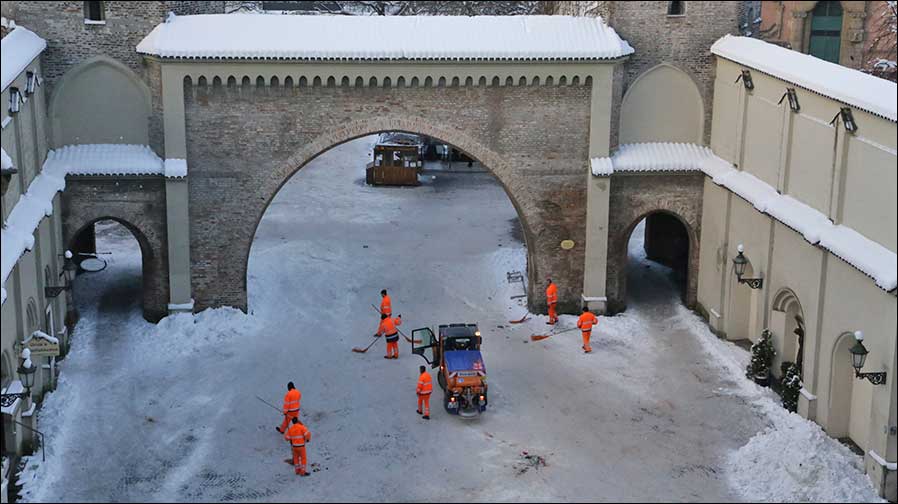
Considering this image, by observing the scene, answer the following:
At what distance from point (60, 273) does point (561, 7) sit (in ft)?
60.0

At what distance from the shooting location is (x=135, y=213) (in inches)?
1236

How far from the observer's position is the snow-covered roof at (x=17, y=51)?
25.7 m

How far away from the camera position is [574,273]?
108 feet

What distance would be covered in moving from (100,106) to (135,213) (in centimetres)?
273

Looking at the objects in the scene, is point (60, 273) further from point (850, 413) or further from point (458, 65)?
point (850, 413)

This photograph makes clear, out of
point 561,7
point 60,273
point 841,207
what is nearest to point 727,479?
point 841,207

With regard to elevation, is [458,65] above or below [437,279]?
above

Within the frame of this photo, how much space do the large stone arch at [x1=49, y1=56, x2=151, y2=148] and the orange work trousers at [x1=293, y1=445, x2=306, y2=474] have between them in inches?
435

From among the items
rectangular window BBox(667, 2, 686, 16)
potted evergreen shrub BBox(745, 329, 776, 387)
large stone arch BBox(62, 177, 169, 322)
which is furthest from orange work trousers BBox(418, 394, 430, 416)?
rectangular window BBox(667, 2, 686, 16)

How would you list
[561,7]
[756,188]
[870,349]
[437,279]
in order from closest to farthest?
[870,349]
[756,188]
[437,279]
[561,7]

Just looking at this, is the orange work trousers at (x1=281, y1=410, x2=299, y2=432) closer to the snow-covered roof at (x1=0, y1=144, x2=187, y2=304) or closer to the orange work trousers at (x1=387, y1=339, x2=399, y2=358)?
the orange work trousers at (x1=387, y1=339, x2=399, y2=358)

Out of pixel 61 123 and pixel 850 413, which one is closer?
pixel 850 413

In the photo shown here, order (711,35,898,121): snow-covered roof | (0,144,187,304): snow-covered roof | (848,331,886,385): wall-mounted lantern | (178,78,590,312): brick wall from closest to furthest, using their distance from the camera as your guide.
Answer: (848,331,886,385): wall-mounted lantern, (711,35,898,121): snow-covered roof, (0,144,187,304): snow-covered roof, (178,78,590,312): brick wall

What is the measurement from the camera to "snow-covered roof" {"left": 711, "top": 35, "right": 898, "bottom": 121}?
23844mm
